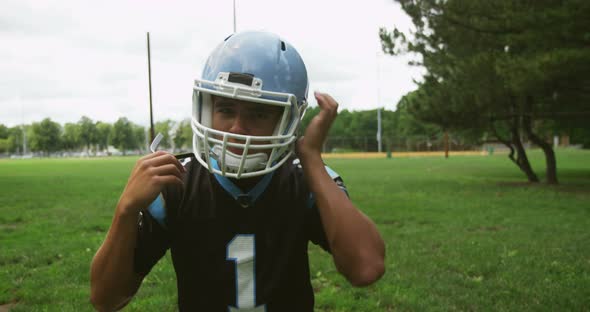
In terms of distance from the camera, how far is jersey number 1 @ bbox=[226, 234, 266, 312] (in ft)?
6.13

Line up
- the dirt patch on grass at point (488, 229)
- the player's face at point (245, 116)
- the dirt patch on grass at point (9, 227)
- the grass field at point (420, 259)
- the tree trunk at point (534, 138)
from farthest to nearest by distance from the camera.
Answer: the tree trunk at point (534, 138)
the dirt patch on grass at point (9, 227)
the dirt patch on grass at point (488, 229)
the grass field at point (420, 259)
the player's face at point (245, 116)

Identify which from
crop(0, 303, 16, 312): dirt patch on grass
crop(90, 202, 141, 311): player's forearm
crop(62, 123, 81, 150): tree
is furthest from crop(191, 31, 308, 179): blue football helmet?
crop(62, 123, 81, 150): tree

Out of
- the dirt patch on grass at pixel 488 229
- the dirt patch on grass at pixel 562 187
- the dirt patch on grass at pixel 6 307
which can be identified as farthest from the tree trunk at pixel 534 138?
the dirt patch on grass at pixel 6 307

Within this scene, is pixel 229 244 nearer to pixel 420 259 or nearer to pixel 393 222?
pixel 420 259

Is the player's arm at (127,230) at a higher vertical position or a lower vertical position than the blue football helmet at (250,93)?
lower

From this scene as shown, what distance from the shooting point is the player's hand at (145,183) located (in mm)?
1697

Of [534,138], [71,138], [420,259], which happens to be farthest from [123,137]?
[420,259]

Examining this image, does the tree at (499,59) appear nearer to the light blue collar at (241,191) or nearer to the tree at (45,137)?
the light blue collar at (241,191)

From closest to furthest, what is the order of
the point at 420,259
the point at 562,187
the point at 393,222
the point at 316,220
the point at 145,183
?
1. the point at 145,183
2. the point at 316,220
3. the point at 420,259
4. the point at 393,222
5. the point at 562,187

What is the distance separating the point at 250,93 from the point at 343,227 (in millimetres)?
607

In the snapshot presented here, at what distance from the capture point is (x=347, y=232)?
1787 mm

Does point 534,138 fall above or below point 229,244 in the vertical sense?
above

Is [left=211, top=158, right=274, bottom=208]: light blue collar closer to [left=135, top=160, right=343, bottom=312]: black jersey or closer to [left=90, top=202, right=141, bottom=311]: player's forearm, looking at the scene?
[left=135, top=160, right=343, bottom=312]: black jersey

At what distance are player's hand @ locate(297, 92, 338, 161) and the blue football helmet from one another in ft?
0.17
